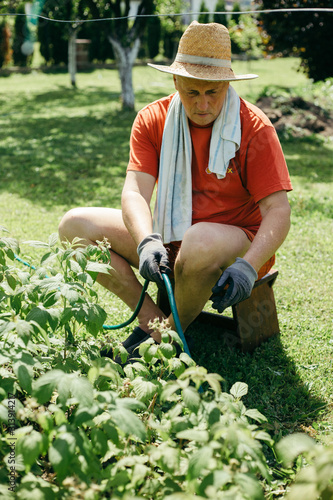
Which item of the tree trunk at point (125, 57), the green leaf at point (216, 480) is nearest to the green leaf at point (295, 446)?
the green leaf at point (216, 480)

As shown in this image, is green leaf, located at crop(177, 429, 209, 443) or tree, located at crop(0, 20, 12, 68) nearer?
green leaf, located at crop(177, 429, 209, 443)

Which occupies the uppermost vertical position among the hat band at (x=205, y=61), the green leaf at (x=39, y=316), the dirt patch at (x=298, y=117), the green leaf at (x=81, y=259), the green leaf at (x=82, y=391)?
the hat band at (x=205, y=61)

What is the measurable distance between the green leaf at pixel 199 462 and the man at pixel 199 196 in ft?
2.59

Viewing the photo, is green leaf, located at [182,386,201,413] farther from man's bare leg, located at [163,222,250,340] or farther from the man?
man's bare leg, located at [163,222,250,340]

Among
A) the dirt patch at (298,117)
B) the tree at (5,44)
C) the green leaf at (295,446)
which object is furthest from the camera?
the tree at (5,44)

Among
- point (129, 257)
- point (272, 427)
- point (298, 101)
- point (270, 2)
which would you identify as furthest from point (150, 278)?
point (270, 2)

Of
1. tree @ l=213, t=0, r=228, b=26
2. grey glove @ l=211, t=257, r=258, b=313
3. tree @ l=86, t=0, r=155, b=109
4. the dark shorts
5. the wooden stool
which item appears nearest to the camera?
grey glove @ l=211, t=257, r=258, b=313

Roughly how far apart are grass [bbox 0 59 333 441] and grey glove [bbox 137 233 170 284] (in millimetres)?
595

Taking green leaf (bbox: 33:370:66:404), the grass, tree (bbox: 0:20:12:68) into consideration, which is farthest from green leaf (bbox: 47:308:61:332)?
tree (bbox: 0:20:12:68)

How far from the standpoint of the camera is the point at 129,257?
2.41 metres

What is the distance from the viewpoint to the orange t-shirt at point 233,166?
211 cm

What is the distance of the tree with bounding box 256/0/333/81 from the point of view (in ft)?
26.3

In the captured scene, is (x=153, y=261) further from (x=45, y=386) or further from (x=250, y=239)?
(x=45, y=386)

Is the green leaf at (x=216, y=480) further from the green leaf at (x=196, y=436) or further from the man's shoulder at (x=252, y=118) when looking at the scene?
the man's shoulder at (x=252, y=118)
